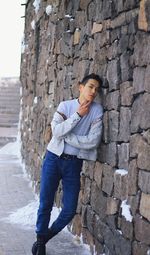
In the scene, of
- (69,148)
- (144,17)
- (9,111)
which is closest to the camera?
(144,17)

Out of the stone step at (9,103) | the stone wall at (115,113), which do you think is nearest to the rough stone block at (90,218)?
the stone wall at (115,113)

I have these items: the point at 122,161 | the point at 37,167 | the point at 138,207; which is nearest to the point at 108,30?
the point at 122,161

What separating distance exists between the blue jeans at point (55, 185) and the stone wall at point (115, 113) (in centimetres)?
22

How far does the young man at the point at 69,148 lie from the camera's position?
4.04 meters

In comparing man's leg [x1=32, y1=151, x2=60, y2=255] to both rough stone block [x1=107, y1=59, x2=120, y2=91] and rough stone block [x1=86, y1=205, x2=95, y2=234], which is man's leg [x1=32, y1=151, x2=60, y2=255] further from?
rough stone block [x1=107, y1=59, x2=120, y2=91]

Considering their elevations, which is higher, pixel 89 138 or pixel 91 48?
pixel 91 48

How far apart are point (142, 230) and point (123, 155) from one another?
0.65m

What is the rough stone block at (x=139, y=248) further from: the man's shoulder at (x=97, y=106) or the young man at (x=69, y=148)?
the man's shoulder at (x=97, y=106)

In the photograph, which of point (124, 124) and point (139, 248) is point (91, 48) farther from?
point (139, 248)

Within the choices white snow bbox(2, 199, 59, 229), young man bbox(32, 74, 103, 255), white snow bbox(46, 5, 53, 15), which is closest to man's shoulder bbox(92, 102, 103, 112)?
young man bbox(32, 74, 103, 255)

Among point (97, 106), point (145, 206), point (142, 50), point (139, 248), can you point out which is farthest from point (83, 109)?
point (139, 248)

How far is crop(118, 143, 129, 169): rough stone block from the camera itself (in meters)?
3.58

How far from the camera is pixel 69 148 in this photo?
411cm

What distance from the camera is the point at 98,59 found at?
430 cm
